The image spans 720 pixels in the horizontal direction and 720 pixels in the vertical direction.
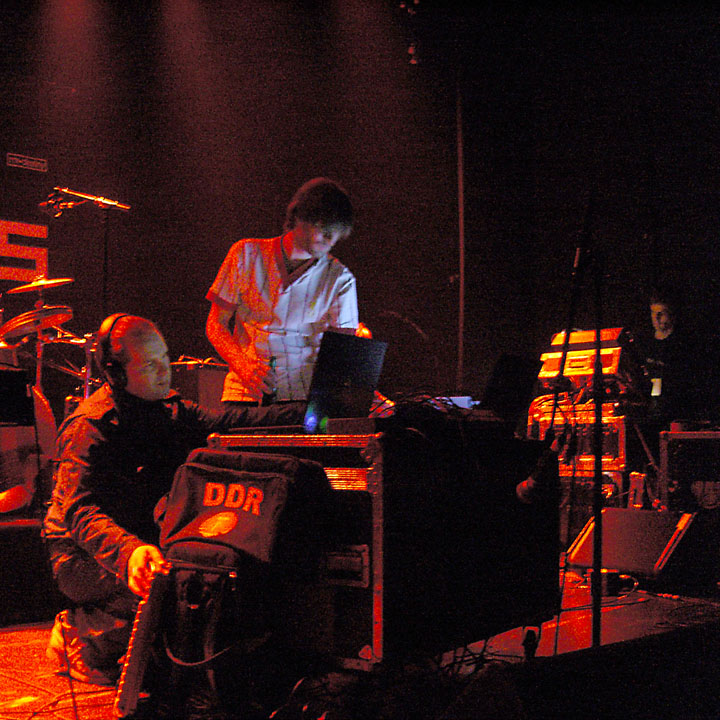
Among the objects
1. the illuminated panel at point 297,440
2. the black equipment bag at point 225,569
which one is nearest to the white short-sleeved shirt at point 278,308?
the illuminated panel at point 297,440

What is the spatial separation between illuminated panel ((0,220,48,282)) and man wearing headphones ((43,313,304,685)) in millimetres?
3688

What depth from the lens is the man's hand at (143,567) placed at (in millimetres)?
1976

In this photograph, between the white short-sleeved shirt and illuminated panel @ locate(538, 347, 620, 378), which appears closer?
the white short-sleeved shirt

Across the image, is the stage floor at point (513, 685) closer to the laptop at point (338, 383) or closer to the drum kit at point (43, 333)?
the laptop at point (338, 383)

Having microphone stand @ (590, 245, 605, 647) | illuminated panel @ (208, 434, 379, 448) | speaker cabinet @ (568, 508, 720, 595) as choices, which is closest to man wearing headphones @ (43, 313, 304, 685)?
illuminated panel @ (208, 434, 379, 448)

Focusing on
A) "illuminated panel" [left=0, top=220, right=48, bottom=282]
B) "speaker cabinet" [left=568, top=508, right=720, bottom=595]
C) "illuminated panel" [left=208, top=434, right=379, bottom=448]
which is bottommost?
"speaker cabinet" [left=568, top=508, right=720, bottom=595]

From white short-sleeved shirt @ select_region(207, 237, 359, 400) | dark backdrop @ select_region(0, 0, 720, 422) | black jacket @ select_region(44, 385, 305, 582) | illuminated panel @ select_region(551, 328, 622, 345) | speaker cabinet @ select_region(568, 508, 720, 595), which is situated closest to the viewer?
black jacket @ select_region(44, 385, 305, 582)

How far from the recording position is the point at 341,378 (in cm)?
226

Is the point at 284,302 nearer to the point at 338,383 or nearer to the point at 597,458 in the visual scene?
the point at 338,383

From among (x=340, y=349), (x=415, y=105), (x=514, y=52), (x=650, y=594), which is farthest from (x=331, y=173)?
(x=340, y=349)

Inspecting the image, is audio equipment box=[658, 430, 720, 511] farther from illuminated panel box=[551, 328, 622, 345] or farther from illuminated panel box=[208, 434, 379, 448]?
illuminated panel box=[208, 434, 379, 448]

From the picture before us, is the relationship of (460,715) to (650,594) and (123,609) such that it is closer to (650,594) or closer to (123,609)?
(123,609)

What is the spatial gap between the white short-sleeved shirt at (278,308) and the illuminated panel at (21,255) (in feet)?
11.8

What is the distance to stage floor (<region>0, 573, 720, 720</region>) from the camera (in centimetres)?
181
